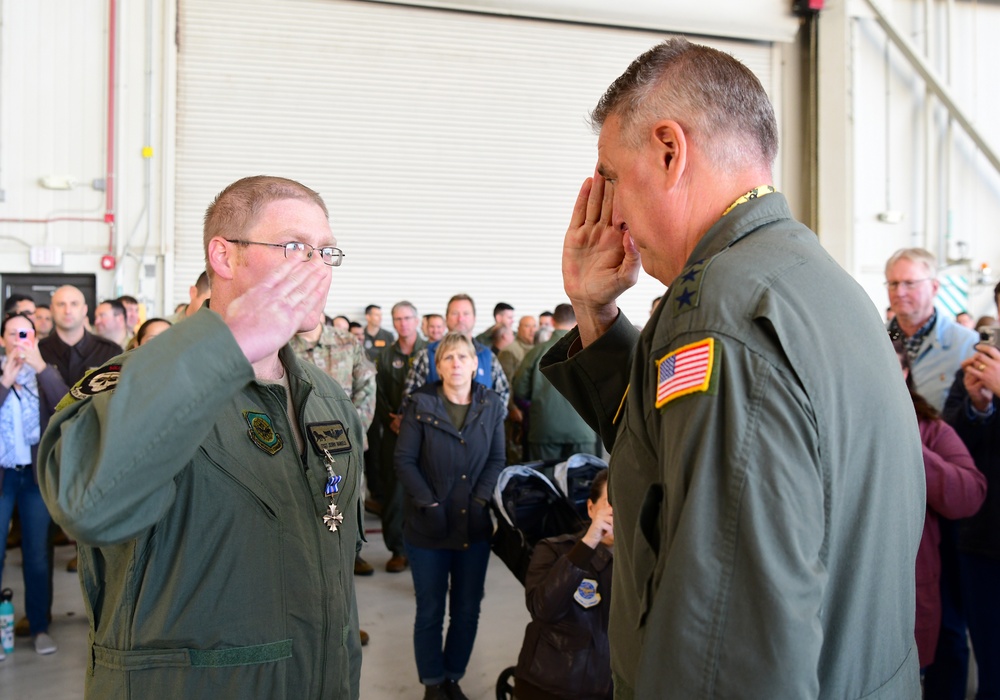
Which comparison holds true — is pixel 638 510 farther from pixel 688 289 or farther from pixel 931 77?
pixel 931 77

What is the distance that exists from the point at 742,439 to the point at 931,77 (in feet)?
40.7

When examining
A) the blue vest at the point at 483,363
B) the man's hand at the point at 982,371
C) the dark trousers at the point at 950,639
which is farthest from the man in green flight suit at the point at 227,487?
the blue vest at the point at 483,363

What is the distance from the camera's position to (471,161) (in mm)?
10383

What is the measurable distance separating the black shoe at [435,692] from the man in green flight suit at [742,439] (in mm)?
2701

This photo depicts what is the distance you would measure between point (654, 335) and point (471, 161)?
31.4 ft

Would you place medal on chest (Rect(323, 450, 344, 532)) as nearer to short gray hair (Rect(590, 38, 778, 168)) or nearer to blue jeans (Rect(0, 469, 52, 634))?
short gray hair (Rect(590, 38, 778, 168))

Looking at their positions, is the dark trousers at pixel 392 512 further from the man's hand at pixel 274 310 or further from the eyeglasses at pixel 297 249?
the man's hand at pixel 274 310

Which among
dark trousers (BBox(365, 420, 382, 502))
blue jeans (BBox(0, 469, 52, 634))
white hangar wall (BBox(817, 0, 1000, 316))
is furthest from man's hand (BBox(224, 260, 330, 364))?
white hangar wall (BBox(817, 0, 1000, 316))

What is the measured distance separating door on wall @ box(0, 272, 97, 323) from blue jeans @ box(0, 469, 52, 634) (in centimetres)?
508

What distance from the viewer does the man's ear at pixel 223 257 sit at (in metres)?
1.70

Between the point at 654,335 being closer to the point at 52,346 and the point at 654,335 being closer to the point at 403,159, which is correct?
the point at 52,346

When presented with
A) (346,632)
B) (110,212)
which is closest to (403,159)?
(110,212)

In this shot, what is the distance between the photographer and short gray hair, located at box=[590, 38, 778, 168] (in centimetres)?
122

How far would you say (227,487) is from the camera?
1.48 meters
